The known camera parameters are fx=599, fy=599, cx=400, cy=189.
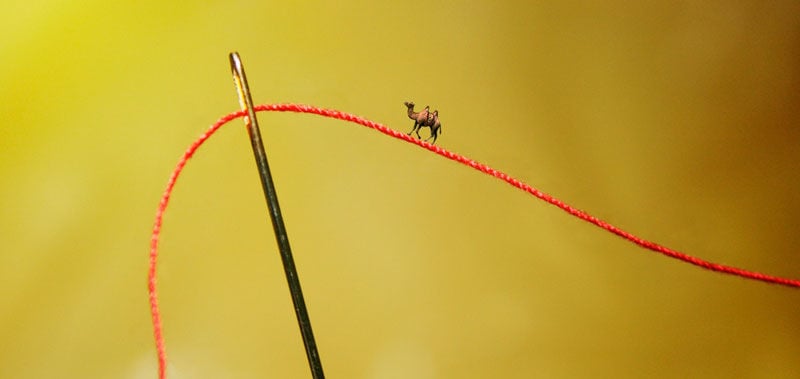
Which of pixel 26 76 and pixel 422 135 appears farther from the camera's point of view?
pixel 422 135

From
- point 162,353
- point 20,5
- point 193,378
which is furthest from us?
point 193,378

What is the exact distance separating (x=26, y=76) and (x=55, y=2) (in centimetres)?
14

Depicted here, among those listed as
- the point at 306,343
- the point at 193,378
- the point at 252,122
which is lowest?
the point at 193,378

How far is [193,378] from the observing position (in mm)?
1104

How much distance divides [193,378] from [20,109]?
1.86 feet

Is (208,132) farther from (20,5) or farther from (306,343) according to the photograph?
(20,5)

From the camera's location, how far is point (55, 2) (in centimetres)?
101

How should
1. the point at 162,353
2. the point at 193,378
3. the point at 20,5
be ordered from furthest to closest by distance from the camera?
the point at 193,378 < the point at 20,5 < the point at 162,353

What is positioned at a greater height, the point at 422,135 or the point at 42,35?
the point at 42,35

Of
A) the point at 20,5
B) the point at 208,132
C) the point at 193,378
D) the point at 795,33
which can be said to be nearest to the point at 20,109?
the point at 20,5

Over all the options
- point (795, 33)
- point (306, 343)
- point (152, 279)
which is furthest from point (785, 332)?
point (152, 279)

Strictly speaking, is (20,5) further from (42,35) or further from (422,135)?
(422,135)

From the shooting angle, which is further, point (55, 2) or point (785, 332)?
point (785, 332)

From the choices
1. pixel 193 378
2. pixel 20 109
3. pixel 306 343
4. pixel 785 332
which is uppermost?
pixel 20 109
